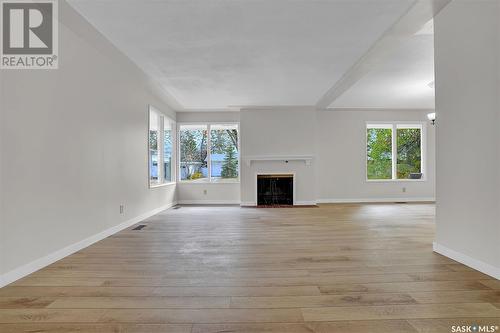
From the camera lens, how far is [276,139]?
730 centimetres

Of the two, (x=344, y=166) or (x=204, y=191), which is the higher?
(x=344, y=166)

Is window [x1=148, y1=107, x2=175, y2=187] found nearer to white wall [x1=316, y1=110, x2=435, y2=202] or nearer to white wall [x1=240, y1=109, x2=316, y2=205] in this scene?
white wall [x1=240, y1=109, x2=316, y2=205]

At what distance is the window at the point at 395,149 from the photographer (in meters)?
7.84

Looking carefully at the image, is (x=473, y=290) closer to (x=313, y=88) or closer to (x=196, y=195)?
(x=313, y=88)

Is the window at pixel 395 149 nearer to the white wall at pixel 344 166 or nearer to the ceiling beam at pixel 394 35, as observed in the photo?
the white wall at pixel 344 166

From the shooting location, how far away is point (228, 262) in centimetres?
273

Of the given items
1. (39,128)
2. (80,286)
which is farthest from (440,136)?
(39,128)

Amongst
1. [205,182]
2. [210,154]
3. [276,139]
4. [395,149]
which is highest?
[276,139]

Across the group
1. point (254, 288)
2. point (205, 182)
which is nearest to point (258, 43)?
point (254, 288)

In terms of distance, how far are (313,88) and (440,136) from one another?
2.93 meters

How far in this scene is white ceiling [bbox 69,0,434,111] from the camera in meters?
2.72

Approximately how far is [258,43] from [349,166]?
16.9 feet

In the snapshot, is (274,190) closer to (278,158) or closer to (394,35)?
(278,158)

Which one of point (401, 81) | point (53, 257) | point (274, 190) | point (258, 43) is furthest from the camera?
point (274, 190)
